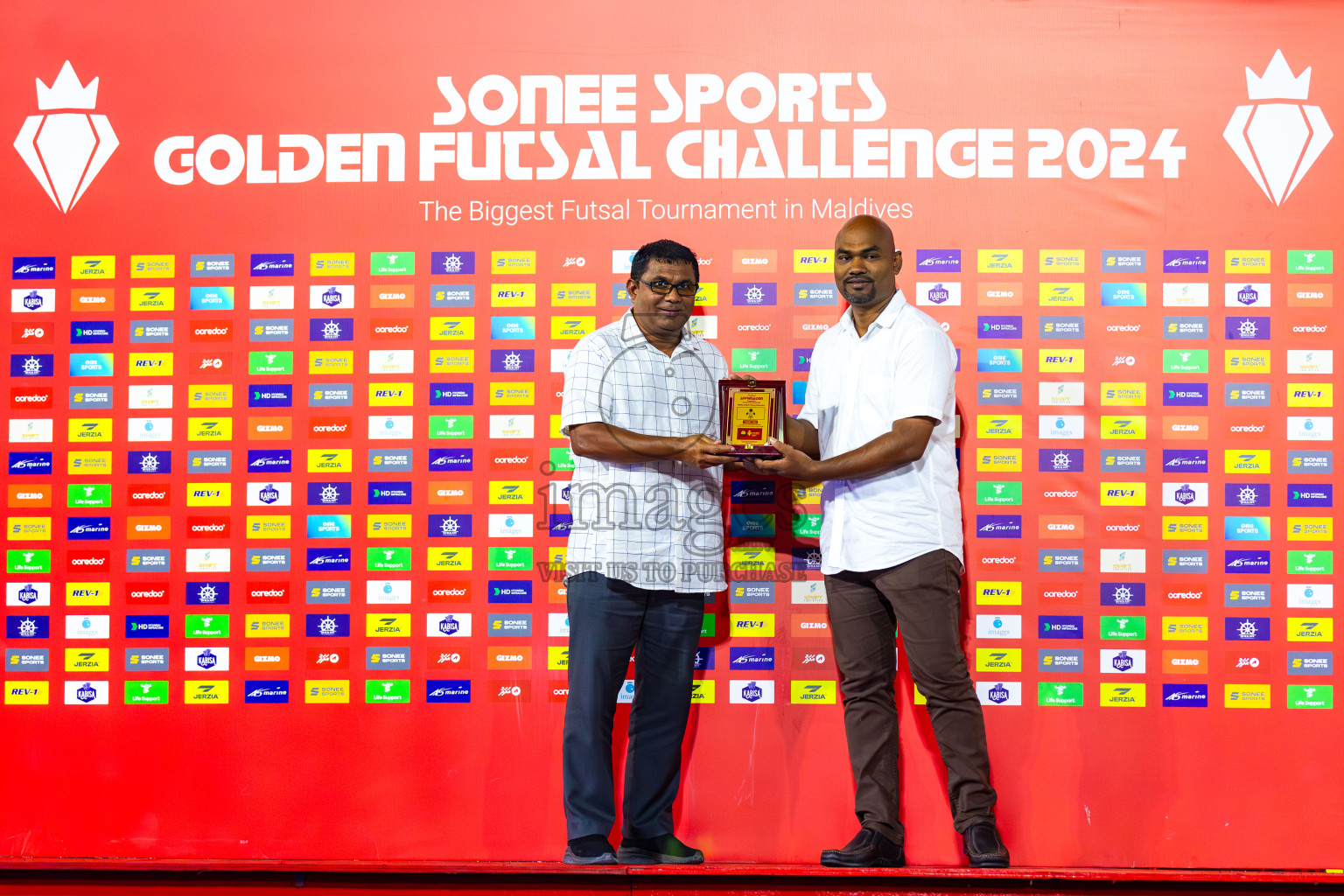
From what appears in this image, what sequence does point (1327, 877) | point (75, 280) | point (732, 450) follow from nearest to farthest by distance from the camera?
point (732, 450) → point (1327, 877) → point (75, 280)

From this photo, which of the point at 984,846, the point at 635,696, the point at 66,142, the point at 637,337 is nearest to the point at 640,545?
the point at 635,696

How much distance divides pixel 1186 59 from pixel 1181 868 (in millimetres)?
2665

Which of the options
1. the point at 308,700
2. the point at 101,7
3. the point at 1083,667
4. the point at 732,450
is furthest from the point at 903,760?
the point at 101,7

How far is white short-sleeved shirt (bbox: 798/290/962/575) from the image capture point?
258cm

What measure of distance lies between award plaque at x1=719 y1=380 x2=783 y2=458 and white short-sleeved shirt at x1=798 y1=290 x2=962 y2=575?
27 cm

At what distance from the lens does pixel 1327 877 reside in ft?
9.30

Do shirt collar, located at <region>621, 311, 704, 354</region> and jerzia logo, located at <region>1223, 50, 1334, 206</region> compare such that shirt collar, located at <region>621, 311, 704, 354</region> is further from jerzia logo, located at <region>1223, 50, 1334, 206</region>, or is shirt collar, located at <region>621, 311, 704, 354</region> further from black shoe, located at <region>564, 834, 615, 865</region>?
jerzia logo, located at <region>1223, 50, 1334, 206</region>

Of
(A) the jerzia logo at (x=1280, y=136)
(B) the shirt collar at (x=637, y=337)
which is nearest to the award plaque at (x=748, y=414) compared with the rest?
(B) the shirt collar at (x=637, y=337)

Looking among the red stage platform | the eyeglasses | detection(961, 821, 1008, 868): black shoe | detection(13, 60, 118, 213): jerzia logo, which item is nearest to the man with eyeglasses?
the eyeglasses

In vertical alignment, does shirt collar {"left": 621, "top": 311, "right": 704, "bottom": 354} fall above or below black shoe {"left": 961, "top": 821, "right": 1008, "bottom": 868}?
above

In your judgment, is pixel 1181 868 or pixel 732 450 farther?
pixel 1181 868

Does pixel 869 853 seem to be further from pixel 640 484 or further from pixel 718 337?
pixel 718 337

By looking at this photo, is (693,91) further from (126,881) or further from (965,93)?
(126,881)

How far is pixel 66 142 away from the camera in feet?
10.0
